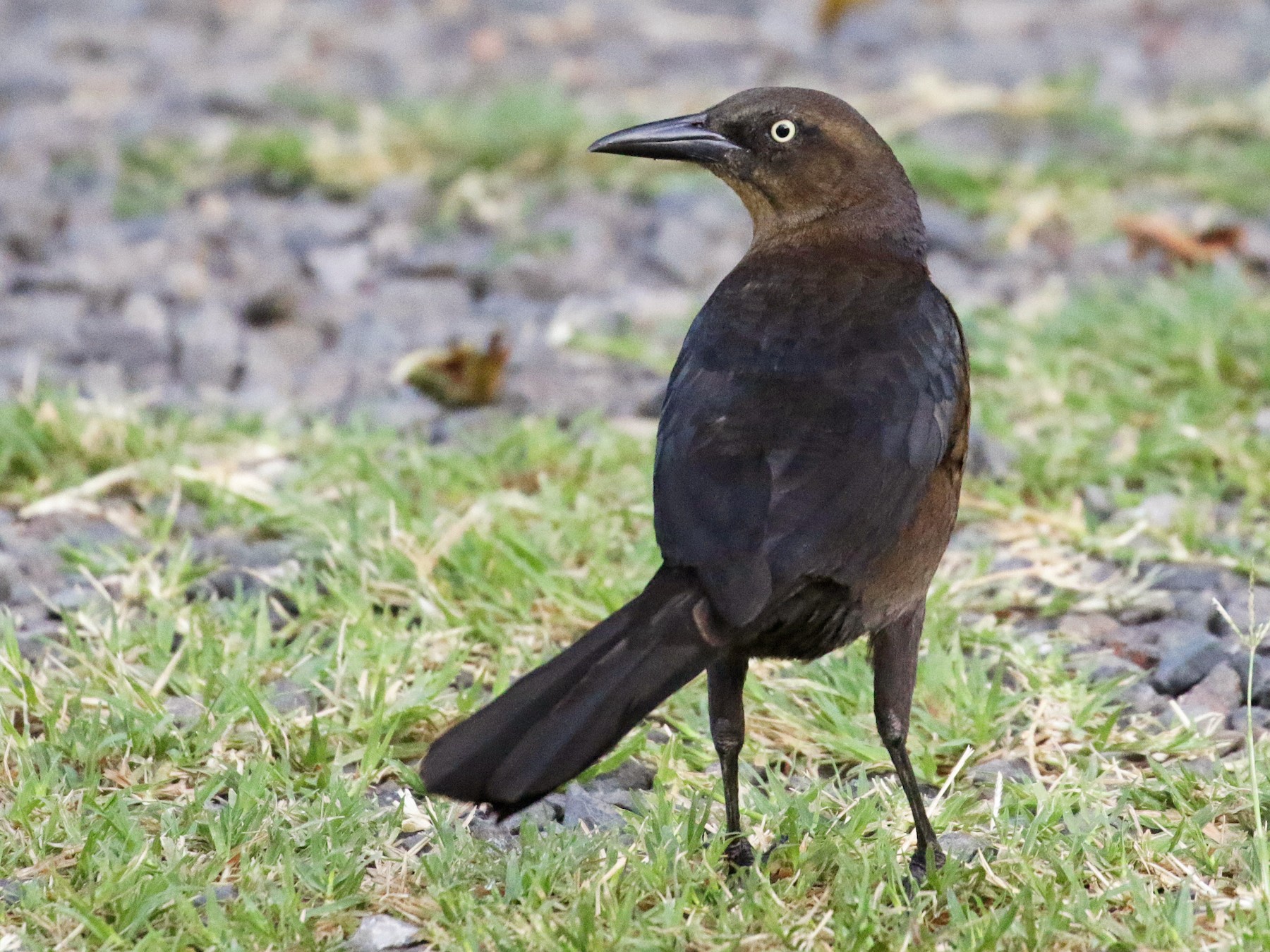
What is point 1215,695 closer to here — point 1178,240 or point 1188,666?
point 1188,666

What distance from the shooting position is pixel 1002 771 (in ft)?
10.6

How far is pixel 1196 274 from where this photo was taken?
5.95 metres

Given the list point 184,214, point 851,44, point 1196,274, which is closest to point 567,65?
point 851,44

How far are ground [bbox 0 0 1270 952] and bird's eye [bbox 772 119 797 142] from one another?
39.0 inches

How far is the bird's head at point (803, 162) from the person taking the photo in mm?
3525

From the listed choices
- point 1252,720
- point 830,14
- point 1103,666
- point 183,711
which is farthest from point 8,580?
point 830,14

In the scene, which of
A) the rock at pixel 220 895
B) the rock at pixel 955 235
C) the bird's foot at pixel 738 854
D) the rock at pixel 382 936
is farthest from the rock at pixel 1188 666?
the rock at pixel 955 235

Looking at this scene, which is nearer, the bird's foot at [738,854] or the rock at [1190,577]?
the bird's foot at [738,854]

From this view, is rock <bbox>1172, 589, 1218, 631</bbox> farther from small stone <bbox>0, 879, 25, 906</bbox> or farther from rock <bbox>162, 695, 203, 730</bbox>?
small stone <bbox>0, 879, 25, 906</bbox>

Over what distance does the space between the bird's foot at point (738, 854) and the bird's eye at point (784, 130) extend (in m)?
1.41

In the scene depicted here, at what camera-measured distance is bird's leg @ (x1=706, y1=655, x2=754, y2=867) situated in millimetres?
2938

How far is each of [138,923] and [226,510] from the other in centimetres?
170

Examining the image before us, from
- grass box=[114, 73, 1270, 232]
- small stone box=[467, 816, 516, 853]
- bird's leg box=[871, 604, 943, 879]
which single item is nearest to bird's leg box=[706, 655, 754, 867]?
bird's leg box=[871, 604, 943, 879]

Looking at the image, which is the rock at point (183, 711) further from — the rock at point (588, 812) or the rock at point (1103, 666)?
the rock at point (1103, 666)
